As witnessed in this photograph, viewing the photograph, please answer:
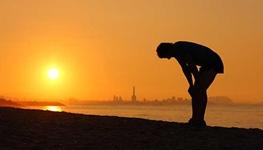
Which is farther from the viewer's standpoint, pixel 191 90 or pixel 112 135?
pixel 191 90

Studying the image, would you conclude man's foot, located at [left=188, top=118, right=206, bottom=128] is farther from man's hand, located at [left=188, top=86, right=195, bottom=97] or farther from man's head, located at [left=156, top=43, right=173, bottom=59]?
man's head, located at [left=156, top=43, right=173, bottom=59]

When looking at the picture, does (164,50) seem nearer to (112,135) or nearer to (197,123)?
(197,123)

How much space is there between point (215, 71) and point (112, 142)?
390cm

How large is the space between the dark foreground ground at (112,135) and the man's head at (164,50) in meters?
1.68

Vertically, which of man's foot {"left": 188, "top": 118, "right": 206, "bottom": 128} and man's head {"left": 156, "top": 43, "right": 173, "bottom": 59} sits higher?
man's head {"left": 156, "top": 43, "right": 173, "bottom": 59}

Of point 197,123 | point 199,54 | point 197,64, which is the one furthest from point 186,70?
point 197,123

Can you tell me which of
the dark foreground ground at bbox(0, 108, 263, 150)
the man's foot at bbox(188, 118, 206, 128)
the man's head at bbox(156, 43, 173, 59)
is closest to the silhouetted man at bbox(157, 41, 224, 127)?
the man's head at bbox(156, 43, 173, 59)

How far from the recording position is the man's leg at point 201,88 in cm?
1488

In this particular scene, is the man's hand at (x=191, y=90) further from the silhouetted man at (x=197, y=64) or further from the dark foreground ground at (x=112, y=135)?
the dark foreground ground at (x=112, y=135)

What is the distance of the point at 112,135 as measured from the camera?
13.2m

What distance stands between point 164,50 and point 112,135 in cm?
253

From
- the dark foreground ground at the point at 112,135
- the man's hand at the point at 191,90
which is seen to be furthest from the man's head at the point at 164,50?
the dark foreground ground at the point at 112,135

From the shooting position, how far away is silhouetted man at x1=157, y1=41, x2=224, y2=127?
579 inches

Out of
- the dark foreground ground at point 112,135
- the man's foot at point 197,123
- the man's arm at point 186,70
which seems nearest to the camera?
the dark foreground ground at point 112,135
